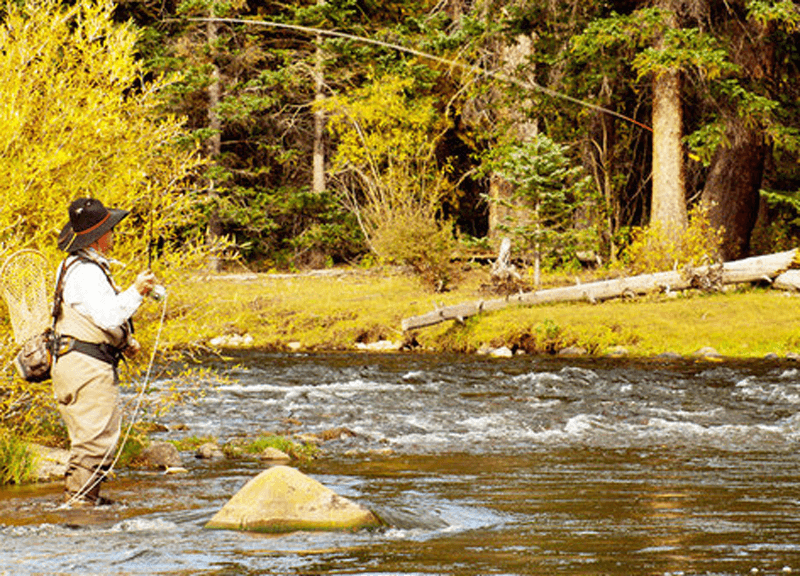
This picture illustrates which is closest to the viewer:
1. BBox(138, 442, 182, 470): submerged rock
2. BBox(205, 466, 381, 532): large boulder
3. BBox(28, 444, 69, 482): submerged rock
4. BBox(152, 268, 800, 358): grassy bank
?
BBox(205, 466, 381, 532): large boulder

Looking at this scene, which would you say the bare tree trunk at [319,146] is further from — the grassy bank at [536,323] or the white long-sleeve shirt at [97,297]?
the white long-sleeve shirt at [97,297]

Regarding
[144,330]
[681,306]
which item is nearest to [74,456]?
[144,330]

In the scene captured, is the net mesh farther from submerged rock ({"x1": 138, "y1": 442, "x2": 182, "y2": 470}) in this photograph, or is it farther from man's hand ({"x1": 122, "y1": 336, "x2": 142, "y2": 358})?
submerged rock ({"x1": 138, "y1": 442, "x2": 182, "y2": 470})

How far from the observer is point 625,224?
96.3 feet

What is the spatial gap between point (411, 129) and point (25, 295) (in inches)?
918

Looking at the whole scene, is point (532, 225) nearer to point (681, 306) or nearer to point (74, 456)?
point (681, 306)

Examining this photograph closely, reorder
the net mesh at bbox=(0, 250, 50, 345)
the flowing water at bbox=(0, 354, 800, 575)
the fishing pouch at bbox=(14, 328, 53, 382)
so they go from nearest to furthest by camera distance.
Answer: the flowing water at bbox=(0, 354, 800, 575) < the fishing pouch at bbox=(14, 328, 53, 382) < the net mesh at bbox=(0, 250, 50, 345)

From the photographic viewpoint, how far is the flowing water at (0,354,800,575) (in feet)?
18.6

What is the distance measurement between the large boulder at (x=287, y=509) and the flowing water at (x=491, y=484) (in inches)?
5.0

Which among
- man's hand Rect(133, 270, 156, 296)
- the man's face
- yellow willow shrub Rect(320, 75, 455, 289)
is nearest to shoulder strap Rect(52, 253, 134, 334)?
the man's face

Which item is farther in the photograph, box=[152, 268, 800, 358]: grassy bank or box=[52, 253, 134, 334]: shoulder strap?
box=[152, 268, 800, 358]: grassy bank

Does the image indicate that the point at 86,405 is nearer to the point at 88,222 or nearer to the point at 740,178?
the point at 88,222

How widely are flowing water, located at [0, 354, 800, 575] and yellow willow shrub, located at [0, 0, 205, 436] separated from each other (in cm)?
140

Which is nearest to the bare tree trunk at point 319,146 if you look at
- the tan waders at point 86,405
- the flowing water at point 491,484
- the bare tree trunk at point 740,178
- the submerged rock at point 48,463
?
the bare tree trunk at point 740,178
